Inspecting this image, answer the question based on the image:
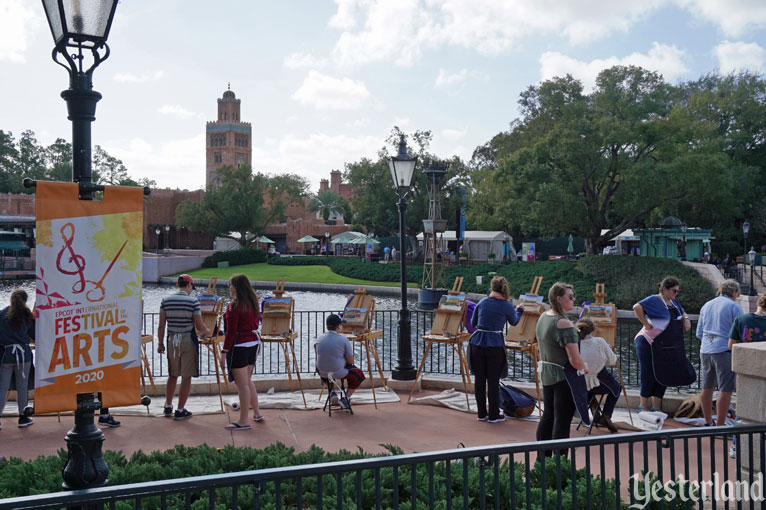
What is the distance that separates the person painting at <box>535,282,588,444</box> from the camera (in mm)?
5898

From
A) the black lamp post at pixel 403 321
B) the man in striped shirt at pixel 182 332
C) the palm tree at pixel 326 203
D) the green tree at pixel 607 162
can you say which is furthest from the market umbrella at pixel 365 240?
the man in striped shirt at pixel 182 332

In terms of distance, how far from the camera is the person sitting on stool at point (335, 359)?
314 inches

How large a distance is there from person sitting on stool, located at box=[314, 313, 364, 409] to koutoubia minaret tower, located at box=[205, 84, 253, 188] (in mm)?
108374

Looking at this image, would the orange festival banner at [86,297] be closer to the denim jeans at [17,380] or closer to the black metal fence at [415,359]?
the denim jeans at [17,380]

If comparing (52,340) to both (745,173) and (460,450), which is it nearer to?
(460,450)

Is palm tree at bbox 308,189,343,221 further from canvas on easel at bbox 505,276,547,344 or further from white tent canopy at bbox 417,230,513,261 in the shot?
canvas on easel at bbox 505,276,547,344

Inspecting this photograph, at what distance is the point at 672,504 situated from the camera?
4.38 m

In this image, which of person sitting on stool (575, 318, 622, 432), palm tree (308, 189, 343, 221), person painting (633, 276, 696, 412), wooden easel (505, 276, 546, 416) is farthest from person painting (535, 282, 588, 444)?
palm tree (308, 189, 343, 221)

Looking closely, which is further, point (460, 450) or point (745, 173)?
point (745, 173)

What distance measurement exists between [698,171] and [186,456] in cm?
3332

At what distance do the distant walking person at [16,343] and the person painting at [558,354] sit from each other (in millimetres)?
5466

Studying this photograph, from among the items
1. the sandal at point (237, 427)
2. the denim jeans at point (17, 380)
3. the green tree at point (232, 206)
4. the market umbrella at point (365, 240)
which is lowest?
the sandal at point (237, 427)

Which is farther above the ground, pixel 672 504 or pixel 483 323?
pixel 483 323

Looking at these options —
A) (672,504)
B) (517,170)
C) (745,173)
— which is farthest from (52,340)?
(745,173)
